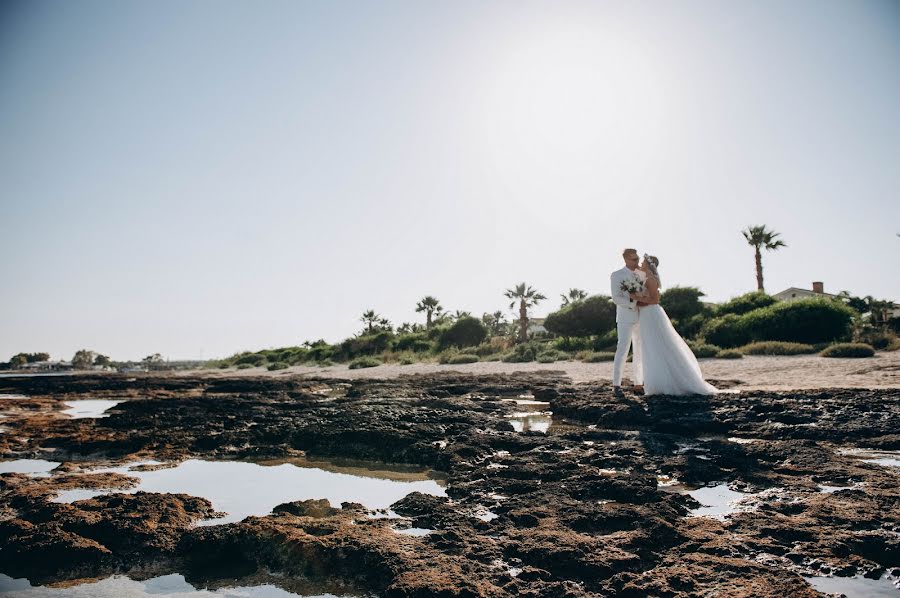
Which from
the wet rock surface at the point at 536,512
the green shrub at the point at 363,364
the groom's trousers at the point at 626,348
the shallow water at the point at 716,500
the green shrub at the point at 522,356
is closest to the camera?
the wet rock surface at the point at 536,512

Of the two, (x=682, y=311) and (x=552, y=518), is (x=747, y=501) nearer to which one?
(x=552, y=518)

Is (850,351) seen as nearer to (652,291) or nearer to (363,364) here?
(652,291)

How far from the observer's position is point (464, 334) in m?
35.8

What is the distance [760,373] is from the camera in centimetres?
1151

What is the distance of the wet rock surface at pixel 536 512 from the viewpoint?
8.11 ft

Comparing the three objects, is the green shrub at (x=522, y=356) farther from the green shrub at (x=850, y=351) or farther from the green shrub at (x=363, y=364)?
the green shrub at (x=850, y=351)

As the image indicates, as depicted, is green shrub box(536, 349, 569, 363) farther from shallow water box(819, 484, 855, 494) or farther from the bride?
shallow water box(819, 484, 855, 494)

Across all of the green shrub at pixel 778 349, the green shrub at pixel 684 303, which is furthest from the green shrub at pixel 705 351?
the green shrub at pixel 684 303

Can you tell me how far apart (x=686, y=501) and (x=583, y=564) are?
126 cm

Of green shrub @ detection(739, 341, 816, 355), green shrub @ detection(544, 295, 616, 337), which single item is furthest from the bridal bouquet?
green shrub @ detection(544, 295, 616, 337)

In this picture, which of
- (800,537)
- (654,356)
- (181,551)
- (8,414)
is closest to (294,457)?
(181,551)

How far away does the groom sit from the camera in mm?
8469

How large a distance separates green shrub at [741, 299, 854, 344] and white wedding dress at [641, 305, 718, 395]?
14058 millimetres

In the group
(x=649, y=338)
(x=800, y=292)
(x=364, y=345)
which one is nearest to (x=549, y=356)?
(x=649, y=338)
